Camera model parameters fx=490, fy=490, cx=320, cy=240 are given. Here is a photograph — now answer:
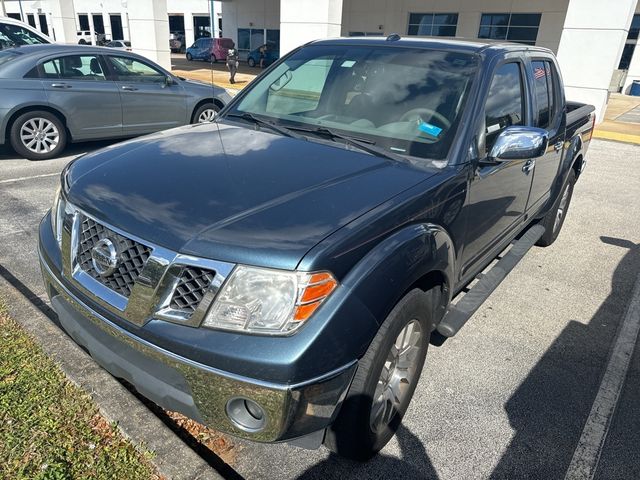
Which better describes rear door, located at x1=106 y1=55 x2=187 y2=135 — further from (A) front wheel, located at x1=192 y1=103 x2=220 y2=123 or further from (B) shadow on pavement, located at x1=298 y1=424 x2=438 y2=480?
(B) shadow on pavement, located at x1=298 y1=424 x2=438 y2=480

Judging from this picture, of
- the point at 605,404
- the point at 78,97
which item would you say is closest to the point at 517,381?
the point at 605,404

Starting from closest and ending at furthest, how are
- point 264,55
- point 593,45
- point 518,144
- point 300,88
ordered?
point 518,144, point 300,88, point 593,45, point 264,55

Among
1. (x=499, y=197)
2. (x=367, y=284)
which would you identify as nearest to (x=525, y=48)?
(x=499, y=197)

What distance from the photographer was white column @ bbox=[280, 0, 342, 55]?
15273 millimetres

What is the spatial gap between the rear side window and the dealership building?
395 centimetres

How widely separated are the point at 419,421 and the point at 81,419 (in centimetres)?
176

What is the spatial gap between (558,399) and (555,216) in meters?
2.64

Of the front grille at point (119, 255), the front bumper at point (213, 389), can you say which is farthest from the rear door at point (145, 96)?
the front bumper at point (213, 389)

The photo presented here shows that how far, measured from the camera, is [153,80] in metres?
8.29

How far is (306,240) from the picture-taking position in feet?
6.17

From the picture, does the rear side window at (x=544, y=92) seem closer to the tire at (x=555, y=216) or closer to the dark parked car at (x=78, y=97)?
the tire at (x=555, y=216)

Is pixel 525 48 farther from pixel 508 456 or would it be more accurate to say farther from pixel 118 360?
pixel 118 360

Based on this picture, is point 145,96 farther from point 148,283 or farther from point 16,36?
point 148,283

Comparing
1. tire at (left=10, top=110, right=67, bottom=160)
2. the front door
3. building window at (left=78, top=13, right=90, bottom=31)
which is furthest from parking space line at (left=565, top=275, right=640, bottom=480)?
building window at (left=78, top=13, right=90, bottom=31)
